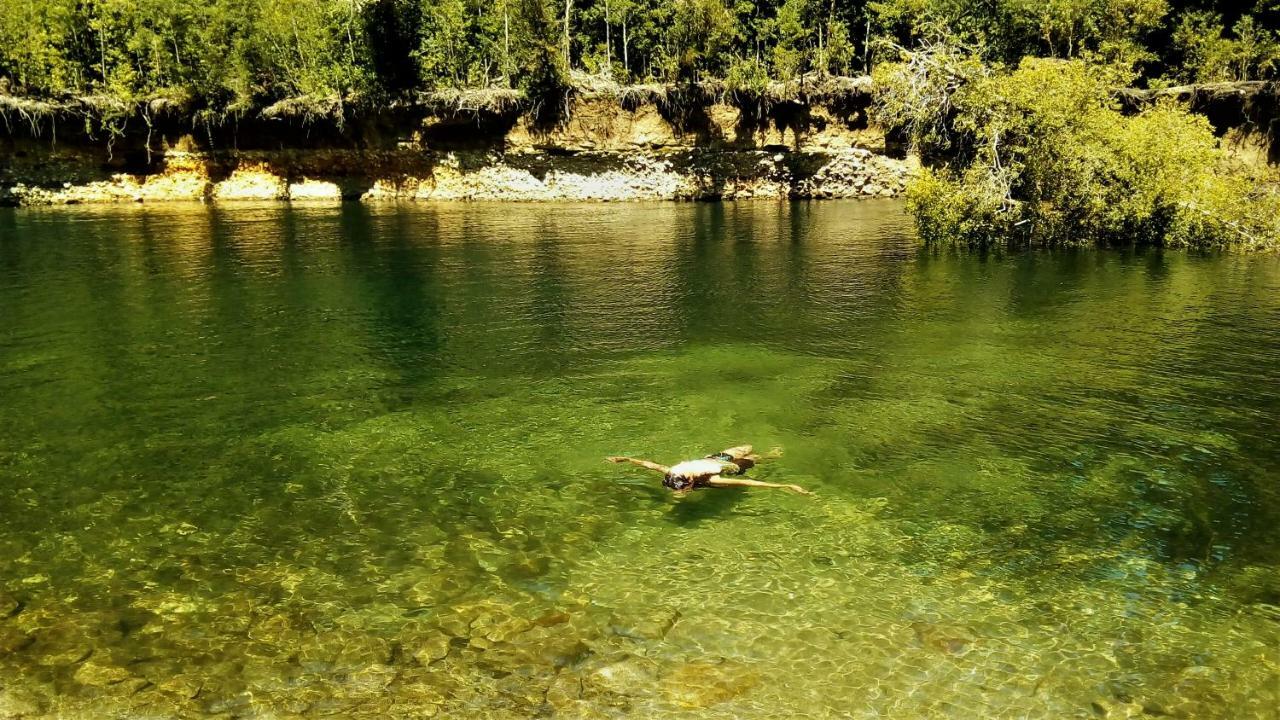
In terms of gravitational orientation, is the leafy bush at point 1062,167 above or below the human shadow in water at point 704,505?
above

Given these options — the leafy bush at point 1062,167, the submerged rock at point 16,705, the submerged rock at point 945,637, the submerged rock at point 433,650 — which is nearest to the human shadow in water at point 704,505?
the submerged rock at point 945,637

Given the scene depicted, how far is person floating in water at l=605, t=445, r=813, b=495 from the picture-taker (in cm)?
994

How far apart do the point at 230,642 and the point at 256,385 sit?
8179mm

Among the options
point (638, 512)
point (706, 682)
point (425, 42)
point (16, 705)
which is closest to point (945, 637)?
point (706, 682)

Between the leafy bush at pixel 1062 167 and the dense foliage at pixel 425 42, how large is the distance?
2942cm

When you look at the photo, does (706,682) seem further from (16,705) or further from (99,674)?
(16,705)

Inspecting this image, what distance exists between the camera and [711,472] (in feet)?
33.1

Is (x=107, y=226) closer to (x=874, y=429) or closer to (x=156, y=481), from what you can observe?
(x=156, y=481)

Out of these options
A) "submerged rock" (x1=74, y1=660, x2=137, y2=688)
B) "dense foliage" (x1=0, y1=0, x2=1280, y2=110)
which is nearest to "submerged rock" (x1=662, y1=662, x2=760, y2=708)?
"submerged rock" (x1=74, y1=660, x2=137, y2=688)

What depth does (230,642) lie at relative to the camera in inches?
283

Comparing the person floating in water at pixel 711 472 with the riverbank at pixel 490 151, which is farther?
the riverbank at pixel 490 151

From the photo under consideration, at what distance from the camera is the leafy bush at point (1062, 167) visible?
1089 inches

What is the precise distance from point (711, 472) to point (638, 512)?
3.51 feet

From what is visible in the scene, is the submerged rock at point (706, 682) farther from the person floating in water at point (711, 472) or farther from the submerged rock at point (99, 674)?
the submerged rock at point (99, 674)
